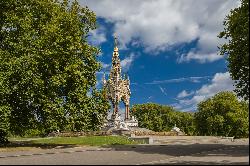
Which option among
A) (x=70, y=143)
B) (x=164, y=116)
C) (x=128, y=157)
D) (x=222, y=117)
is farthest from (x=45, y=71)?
(x=164, y=116)

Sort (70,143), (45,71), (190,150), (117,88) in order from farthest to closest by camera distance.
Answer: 1. (117,88)
2. (70,143)
3. (45,71)
4. (190,150)

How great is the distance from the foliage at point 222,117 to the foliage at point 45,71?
72.0m

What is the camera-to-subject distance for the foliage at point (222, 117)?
106875 mm

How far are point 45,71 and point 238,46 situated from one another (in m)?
17.2

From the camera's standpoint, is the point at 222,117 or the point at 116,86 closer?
the point at 116,86

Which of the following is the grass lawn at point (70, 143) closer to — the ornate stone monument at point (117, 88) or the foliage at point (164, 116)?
the ornate stone monument at point (117, 88)

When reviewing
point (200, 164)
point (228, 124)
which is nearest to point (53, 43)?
point (200, 164)

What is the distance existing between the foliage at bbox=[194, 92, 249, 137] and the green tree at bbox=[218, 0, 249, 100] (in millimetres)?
77715

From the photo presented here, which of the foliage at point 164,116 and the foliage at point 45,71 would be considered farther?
the foliage at point 164,116

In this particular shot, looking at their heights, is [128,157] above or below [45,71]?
below

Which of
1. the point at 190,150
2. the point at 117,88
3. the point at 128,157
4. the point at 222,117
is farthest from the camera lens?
the point at 222,117

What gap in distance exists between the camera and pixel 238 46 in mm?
27922

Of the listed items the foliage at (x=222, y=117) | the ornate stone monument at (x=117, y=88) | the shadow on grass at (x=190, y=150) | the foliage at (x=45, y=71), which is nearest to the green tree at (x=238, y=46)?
the shadow on grass at (x=190, y=150)

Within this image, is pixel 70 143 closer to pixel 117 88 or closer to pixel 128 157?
pixel 128 157
